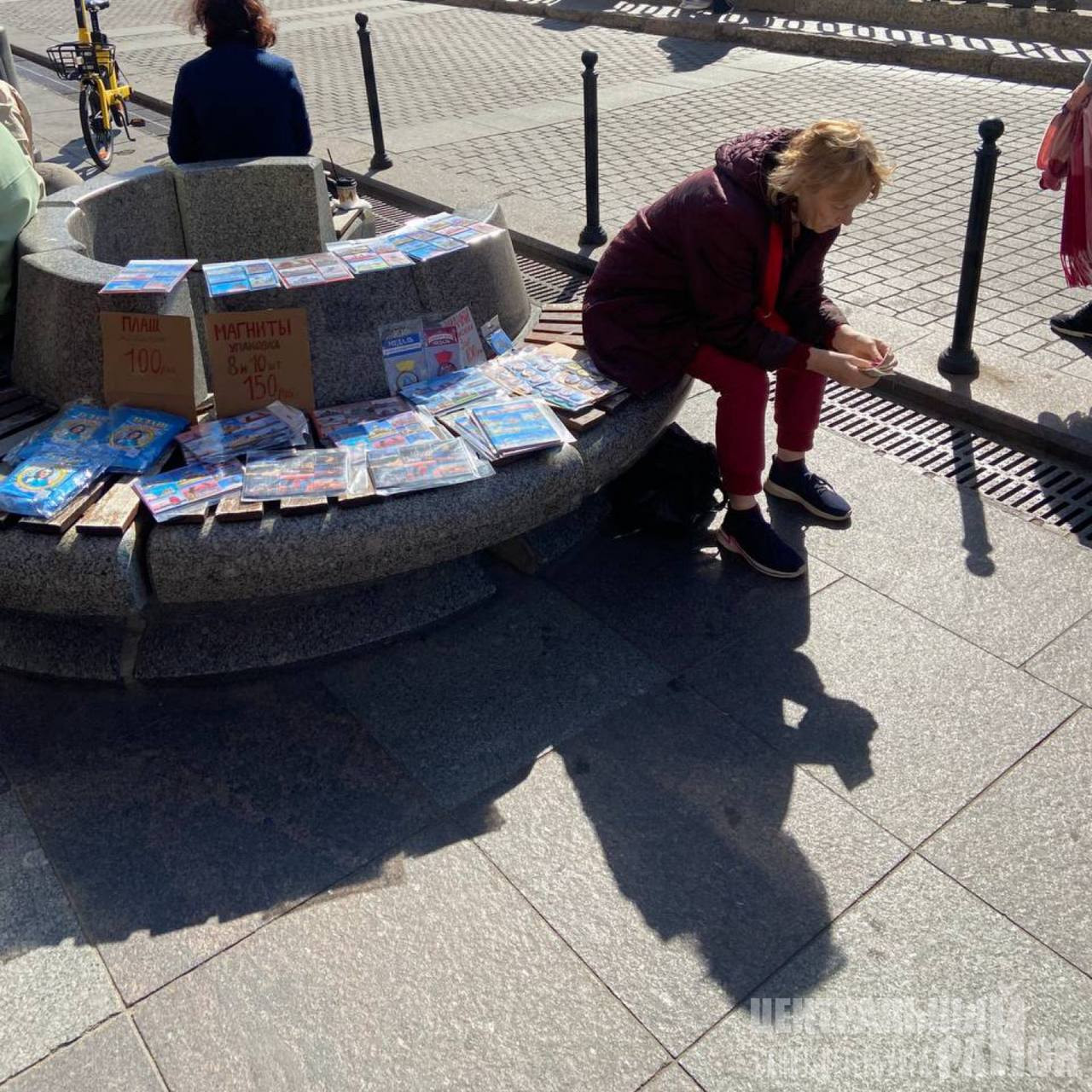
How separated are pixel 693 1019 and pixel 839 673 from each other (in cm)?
134

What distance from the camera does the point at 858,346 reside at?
159 inches

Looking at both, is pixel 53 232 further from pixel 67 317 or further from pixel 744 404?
pixel 744 404

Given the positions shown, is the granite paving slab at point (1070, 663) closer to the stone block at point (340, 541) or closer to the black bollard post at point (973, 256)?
the stone block at point (340, 541)

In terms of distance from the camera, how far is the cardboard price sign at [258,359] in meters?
3.78

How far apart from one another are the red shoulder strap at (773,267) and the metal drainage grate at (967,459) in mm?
1155

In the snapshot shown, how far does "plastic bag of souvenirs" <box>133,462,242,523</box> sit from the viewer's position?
3.31 metres

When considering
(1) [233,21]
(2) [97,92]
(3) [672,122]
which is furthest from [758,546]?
Result: (2) [97,92]

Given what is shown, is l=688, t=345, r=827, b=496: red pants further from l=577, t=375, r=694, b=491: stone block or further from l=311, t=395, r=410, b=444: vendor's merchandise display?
l=311, t=395, r=410, b=444: vendor's merchandise display

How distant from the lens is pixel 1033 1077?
7.95ft

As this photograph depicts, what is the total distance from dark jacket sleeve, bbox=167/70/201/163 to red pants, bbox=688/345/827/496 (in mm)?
2922

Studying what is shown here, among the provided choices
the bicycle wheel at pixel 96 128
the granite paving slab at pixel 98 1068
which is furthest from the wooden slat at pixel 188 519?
the bicycle wheel at pixel 96 128

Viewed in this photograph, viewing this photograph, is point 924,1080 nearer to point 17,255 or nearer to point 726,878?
point 726,878

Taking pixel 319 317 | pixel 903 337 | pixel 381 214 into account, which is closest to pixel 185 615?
pixel 319 317

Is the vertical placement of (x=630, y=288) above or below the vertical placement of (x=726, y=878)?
above
